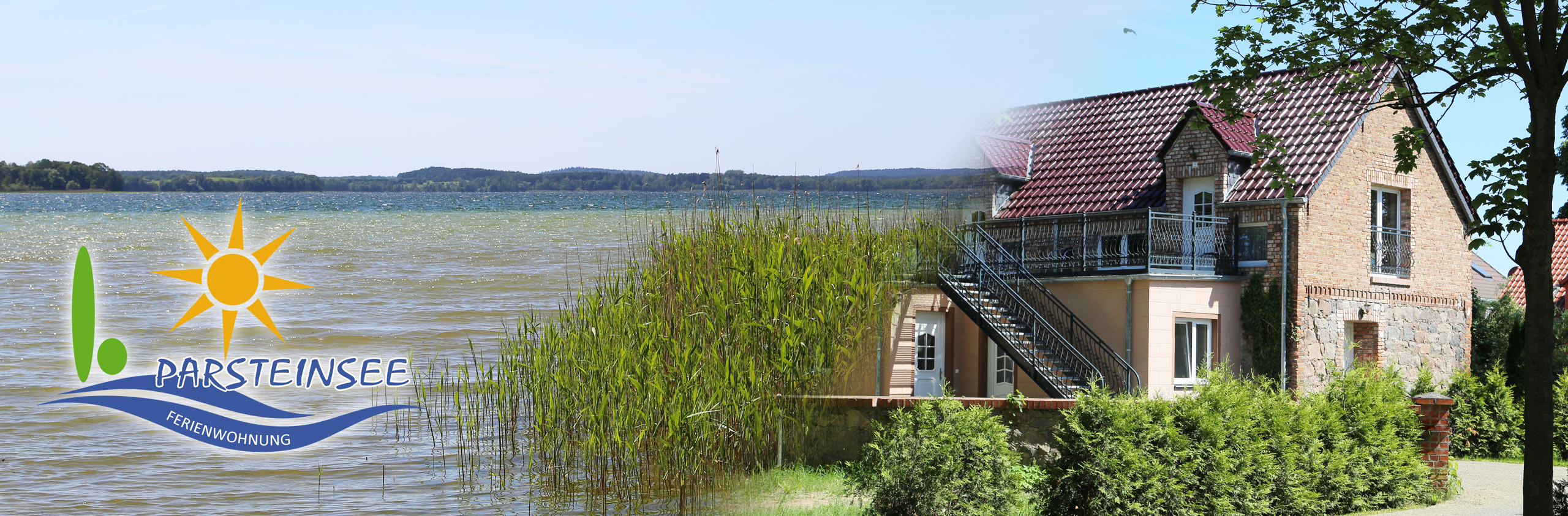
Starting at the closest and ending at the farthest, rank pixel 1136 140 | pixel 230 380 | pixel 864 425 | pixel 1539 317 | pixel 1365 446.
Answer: pixel 1539 317, pixel 1365 446, pixel 864 425, pixel 230 380, pixel 1136 140

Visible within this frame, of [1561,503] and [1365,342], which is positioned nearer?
[1561,503]

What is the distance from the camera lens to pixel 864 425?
40.8 ft

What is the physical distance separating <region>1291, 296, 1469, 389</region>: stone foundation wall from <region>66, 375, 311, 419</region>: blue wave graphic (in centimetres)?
1575

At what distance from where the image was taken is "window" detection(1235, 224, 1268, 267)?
18.6 metres

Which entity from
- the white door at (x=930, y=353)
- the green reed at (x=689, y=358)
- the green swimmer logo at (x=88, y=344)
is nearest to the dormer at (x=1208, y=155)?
the white door at (x=930, y=353)

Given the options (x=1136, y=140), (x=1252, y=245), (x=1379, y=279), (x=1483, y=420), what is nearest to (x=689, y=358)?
(x=1252, y=245)

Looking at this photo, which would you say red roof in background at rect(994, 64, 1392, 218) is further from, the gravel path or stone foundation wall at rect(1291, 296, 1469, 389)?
the gravel path

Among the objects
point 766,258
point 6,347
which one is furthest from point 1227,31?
point 6,347

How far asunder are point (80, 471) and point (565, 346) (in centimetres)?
605

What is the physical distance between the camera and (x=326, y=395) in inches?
666

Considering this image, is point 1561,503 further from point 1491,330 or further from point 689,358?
point 1491,330

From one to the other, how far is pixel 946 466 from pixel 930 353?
847cm

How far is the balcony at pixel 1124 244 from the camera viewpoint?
18.3 meters

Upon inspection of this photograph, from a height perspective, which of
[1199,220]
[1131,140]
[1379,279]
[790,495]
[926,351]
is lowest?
[790,495]
